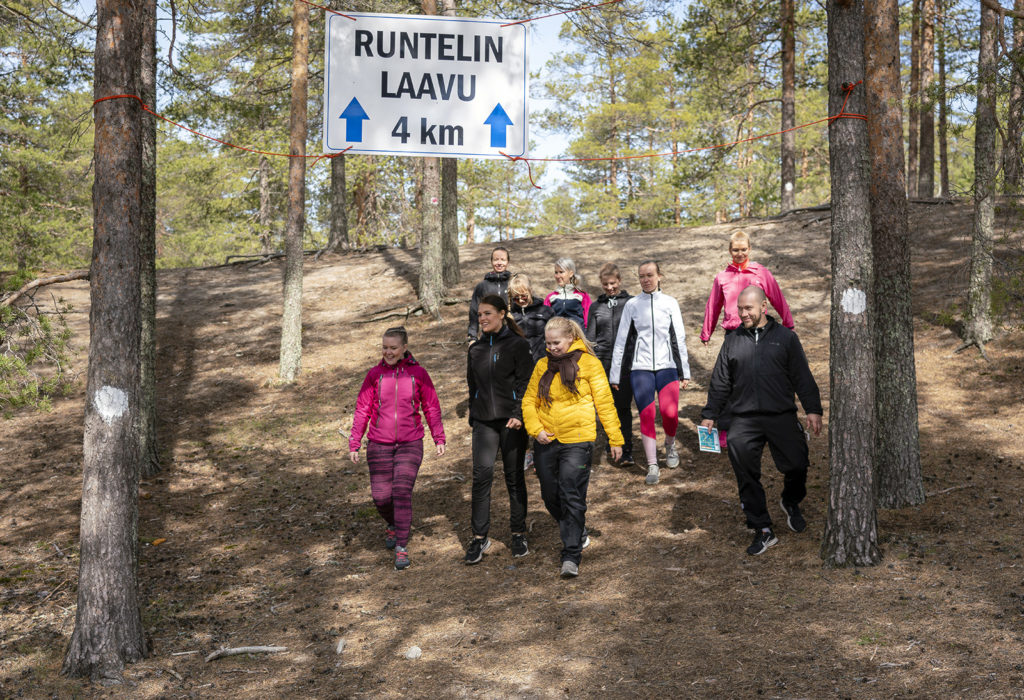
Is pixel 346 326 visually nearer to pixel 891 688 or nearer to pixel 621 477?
pixel 621 477

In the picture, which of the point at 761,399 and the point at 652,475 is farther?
the point at 652,475

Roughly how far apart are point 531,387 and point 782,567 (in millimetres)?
2472

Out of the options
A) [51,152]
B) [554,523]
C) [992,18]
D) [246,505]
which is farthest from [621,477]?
[51,152]

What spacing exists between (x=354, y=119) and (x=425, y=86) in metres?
0.61

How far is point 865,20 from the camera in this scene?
21.4ft

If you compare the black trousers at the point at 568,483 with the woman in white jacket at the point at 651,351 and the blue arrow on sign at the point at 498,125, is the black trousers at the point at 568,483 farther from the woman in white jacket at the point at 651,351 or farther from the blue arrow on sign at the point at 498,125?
the blue arrow on sign at the point at 498,125

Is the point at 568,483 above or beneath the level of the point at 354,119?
beneath

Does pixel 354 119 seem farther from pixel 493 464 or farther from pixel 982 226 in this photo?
pixel 982 226

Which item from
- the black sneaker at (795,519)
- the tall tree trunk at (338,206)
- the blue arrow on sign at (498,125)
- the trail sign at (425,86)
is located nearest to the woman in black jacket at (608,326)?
the black sneaker at (795,519)

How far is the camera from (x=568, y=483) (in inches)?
242

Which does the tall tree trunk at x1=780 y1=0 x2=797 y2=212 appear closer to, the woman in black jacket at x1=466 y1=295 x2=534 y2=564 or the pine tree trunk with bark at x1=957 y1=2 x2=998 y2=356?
the pine tree trunk with bark at x1=957 y1=2 x2=998 y2=356

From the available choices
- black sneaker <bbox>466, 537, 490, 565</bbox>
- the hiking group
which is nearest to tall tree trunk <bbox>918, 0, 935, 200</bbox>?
the hiking group

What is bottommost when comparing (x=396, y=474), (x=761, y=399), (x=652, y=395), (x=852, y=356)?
(x=396, y=474)

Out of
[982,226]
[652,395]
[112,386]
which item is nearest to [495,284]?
[652,395]
